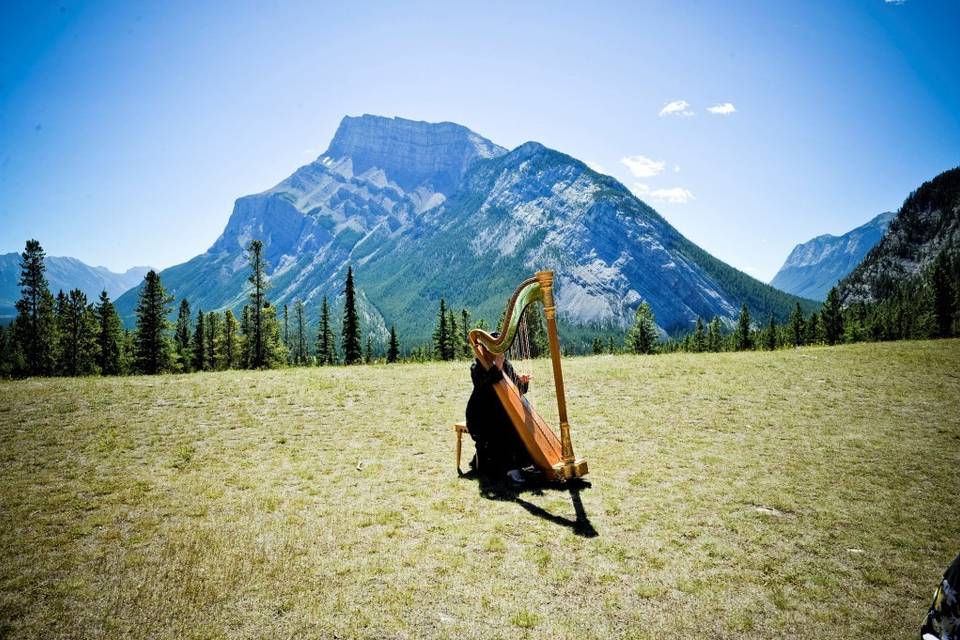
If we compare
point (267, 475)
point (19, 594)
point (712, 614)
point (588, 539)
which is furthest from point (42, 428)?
point (712, 614)

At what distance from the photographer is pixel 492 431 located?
939 centimetres

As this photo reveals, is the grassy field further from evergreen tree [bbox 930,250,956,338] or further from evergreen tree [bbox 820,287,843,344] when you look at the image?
evergreen tree [bbox 820,287,843,344]

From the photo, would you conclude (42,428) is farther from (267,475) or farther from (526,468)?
(526,468)

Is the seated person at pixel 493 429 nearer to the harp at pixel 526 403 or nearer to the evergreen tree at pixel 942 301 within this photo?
the harp at pixel 526 403

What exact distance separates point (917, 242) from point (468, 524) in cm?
26936

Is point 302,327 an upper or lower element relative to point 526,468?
upper

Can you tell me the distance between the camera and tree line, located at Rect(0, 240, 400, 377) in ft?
125

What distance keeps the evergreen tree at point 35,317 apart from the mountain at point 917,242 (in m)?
237

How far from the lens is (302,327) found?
86.5 m

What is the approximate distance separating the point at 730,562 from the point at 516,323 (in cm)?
482

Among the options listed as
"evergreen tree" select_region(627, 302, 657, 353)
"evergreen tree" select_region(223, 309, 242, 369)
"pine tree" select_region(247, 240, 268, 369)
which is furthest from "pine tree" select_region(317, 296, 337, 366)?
"evergreen tree" select_region(627, 302, 657, 353)

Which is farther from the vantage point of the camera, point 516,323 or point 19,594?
point 516,323

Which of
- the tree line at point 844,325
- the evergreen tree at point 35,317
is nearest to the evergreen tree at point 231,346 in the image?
the evergreen tree at point 35,317

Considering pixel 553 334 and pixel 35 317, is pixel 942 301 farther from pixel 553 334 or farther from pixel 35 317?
pixel 35 317
